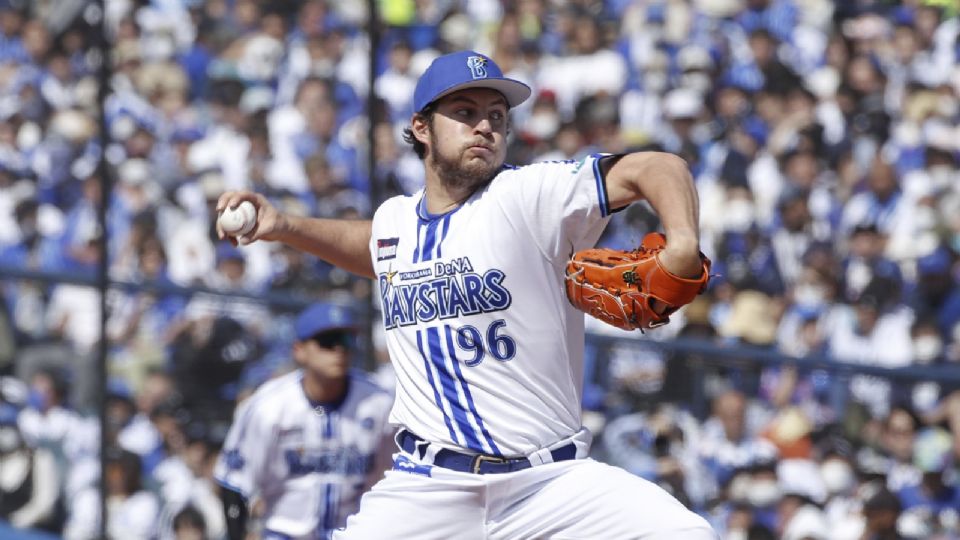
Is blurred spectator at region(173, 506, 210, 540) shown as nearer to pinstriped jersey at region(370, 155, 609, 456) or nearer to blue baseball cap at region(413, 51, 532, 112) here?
pinstriped jersey at region(370, 155, 609, 456)

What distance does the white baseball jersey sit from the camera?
5.56 metres

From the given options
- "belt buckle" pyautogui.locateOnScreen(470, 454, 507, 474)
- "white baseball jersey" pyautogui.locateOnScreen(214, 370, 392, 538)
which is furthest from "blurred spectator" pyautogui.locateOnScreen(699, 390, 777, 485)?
"belt buckle" pyautogui.locateOnScreen(470, 454, 507, 474)

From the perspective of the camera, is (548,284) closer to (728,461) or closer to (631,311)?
(631,311)

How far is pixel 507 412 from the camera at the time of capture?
372cm

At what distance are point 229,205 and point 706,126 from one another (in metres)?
5.83

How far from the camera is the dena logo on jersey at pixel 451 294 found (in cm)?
370

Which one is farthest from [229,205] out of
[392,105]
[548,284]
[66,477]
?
[392,105]

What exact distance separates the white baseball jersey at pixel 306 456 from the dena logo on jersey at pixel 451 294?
1.78m

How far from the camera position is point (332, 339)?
568 cm

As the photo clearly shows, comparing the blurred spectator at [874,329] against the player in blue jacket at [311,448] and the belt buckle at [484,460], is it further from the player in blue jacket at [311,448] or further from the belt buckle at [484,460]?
the belt buckle at [484,460]

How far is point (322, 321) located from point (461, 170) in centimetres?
203

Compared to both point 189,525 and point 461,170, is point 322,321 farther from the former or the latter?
point 461,170

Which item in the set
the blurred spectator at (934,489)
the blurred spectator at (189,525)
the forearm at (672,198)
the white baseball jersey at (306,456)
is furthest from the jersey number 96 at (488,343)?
the blurred spectator at (189,525)

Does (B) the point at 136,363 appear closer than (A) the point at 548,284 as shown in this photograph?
No
